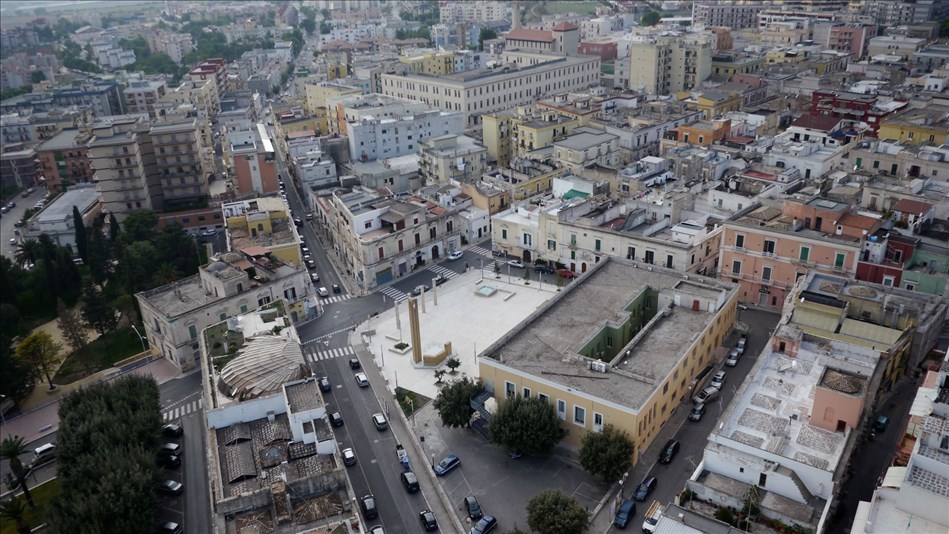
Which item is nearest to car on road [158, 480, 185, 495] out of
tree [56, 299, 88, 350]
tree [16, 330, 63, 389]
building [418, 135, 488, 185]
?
tree [16, 330, 63, 389]

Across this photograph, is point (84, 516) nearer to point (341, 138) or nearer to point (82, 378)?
point (82, 378)

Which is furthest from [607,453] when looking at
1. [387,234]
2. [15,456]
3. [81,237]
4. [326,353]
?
[81,237]

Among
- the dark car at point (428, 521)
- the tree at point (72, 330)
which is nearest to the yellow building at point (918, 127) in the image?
the dark car at point (428, 521)

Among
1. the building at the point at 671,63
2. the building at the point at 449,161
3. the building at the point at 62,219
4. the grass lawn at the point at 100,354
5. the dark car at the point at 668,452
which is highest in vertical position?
the building at the point at 671,63

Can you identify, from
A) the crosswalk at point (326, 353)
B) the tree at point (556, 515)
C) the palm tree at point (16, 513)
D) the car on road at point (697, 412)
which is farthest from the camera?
the crosswalk at point (326, 353)

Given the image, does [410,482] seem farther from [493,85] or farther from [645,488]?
[493,85]

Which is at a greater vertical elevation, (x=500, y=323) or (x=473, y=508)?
(x=500, y=323)

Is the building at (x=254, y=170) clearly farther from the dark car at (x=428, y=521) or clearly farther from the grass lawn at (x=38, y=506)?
the dark car at (x=428, y=521)
